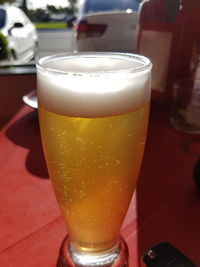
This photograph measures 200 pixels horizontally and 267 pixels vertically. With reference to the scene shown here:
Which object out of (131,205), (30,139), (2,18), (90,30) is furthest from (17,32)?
(131,205)

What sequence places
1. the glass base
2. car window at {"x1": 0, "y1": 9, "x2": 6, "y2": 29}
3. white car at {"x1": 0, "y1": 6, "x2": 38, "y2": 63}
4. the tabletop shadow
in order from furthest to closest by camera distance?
car window at {"x1": 0, "y1": 9, "x2": 6, "y2": 29}
white car at {"x1": 0, "y1": 6, "x2": 38, "y2": 63}
the tabletop shadow
the glass base

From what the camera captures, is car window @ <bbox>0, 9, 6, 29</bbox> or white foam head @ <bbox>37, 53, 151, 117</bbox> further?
car window @ <bbox>0, 9, 6, 29</bbox>

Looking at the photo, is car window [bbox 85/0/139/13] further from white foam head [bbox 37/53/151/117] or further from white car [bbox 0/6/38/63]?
white foam head [bbox 37/53/151/117]

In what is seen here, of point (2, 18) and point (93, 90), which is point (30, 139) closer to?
point (93, 90)

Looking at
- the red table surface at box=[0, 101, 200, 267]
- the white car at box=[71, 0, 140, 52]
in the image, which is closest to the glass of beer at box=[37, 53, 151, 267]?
the red table surface at box=[0, 101, 200, 267]

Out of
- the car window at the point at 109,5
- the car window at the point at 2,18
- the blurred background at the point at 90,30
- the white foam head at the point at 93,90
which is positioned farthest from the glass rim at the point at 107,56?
the car window at the point at 2,18

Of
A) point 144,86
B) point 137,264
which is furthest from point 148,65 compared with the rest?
point 137,264

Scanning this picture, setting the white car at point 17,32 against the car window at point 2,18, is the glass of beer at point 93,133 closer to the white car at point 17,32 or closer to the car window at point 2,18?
the white car at point 17,32
